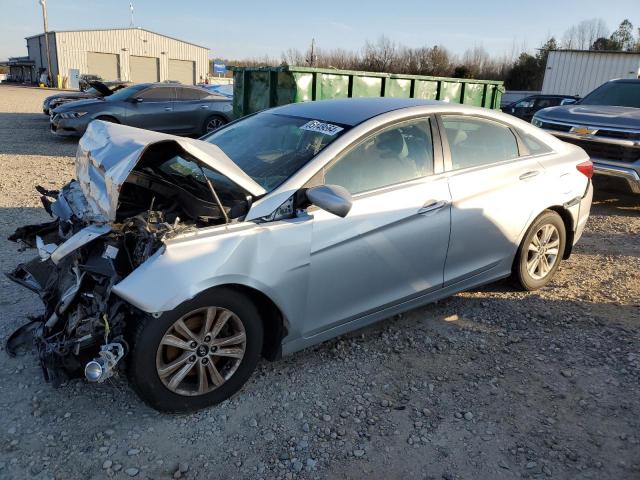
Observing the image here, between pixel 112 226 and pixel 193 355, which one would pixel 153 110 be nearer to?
pixel 112 226

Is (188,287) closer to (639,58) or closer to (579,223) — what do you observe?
(579,223)

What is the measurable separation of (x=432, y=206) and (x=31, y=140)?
12104mm

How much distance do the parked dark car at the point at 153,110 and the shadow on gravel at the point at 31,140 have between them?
→ 1.68ft

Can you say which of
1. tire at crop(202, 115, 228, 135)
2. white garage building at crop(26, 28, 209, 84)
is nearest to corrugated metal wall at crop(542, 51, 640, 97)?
tire at crop(202, 115, 228, 135)

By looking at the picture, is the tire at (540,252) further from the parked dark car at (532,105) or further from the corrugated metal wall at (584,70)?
the corrugated metal wall at (584,70)

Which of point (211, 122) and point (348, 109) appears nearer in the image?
point (348, 109)

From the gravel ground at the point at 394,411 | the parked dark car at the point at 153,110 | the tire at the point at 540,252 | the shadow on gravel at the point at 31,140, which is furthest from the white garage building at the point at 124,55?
the gravel ground at the point at 394,411

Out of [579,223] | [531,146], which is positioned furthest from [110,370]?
[579,223]

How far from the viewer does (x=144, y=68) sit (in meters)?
51.6

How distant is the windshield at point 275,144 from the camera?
10.5 feet

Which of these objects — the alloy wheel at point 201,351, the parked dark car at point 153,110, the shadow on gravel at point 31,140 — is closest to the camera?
the alloy wheel at point 201,351

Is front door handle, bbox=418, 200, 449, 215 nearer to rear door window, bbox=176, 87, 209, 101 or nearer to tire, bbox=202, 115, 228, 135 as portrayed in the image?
tire, bbox=202, 115, 228, 135

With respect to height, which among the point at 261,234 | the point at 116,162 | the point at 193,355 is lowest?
the point at 193,355

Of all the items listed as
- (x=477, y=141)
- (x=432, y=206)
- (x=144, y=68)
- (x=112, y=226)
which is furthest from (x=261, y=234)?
(x=144, y=68)
